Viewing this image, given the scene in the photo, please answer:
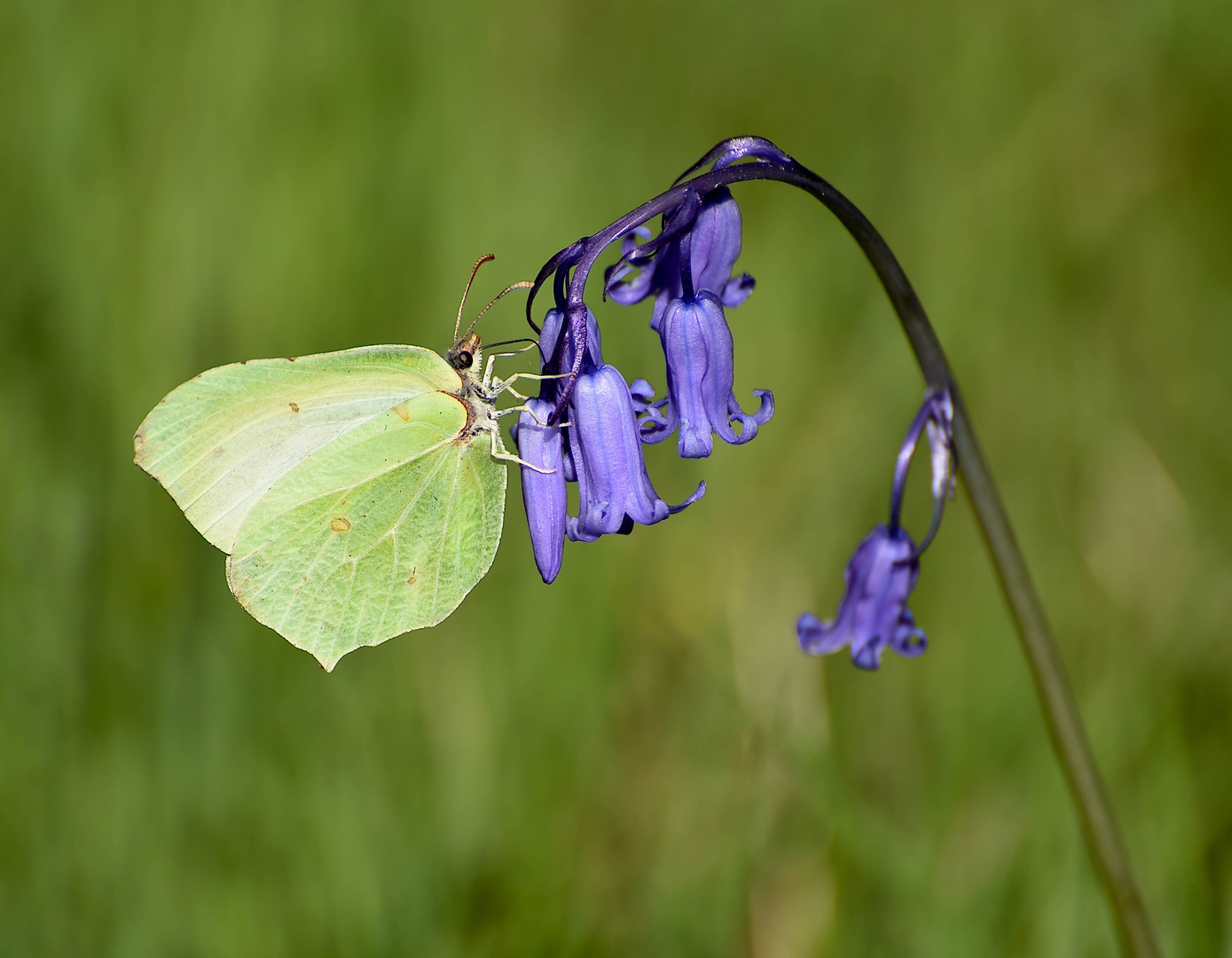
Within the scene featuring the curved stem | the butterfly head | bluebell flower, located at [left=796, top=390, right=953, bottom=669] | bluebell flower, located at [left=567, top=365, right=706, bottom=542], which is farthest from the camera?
the butterfly head

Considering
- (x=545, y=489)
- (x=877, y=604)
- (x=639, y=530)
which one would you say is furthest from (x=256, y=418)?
(x=639, y=530)

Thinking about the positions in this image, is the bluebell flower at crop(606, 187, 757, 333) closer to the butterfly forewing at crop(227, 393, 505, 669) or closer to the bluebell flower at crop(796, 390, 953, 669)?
the bluebell flower at crop(796, 390, 953, 669)

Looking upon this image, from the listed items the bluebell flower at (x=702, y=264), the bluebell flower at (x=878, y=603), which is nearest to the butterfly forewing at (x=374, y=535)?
the bluebell flower at (x=702, y=264)

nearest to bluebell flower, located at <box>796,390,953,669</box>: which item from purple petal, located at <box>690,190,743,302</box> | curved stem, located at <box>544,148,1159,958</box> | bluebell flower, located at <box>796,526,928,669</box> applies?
bluebell flower, located at <box>796,526,928,669</box>

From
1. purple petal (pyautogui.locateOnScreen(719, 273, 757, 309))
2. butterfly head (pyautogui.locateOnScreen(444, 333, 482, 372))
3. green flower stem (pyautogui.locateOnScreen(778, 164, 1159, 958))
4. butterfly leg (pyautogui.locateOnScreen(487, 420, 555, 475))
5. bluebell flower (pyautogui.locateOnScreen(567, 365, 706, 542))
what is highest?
butterfly head (pyautogui.locateOnScreen(444, 333, 482, 372))

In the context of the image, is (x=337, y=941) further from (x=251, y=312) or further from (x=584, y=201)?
(x=584, y=201)

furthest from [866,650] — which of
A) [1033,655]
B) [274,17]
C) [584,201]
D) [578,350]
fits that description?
[274,17]

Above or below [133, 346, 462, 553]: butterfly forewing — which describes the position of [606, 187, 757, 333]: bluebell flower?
below

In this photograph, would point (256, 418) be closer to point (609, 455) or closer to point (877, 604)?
point (609, 455)
